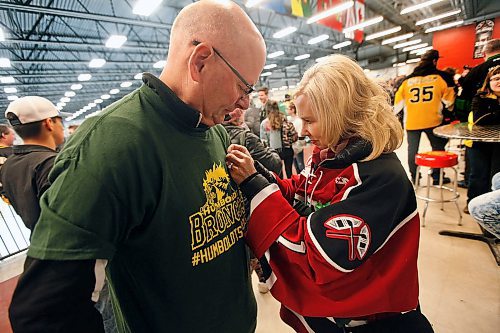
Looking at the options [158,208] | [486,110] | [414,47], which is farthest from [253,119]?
[414,47]

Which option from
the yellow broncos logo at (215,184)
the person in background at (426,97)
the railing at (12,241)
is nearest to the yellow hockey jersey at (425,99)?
the person in background at (426,97)

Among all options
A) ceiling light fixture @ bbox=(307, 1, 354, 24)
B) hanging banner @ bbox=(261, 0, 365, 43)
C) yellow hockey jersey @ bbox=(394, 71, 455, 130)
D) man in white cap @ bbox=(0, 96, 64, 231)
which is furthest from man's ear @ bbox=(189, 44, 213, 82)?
ceiling light fixture @ bbox=(307, 1, 354, 24)

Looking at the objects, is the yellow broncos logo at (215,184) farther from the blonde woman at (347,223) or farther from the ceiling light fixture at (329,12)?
the ceiling light fixture at (329,12)

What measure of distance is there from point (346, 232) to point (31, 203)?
183cm

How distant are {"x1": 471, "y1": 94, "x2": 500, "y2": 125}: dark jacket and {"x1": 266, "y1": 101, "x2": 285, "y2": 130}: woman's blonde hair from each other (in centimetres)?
230

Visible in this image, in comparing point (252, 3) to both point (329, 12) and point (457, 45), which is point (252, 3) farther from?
point (457, 45)

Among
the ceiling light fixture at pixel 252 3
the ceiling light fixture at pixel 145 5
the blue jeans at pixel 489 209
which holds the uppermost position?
the ceiling light fixture at pixel 145 5

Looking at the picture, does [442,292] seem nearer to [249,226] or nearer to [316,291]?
[316,291]

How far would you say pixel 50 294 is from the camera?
0.53m

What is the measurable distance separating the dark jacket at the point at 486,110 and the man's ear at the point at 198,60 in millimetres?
3193

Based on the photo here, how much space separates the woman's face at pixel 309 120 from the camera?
1133mm

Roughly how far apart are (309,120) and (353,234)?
1.75ft

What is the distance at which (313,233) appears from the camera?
0.93m

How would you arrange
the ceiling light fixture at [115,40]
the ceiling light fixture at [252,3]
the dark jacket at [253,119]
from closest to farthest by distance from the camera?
the dark jacket at [253,119], the ceiling light fixture at [252,3], the ceiling light fixture at [115,40]
